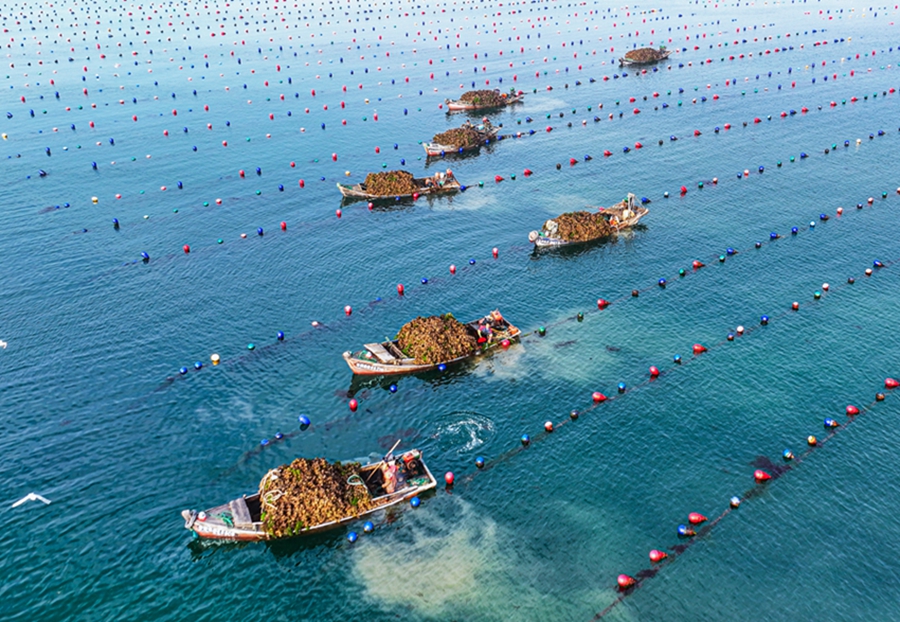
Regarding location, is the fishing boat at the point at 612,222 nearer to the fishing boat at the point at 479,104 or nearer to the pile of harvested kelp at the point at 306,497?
the pile of harvested kelp at the point at 306,497

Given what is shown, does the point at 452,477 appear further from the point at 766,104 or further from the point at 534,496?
the point at 766,104

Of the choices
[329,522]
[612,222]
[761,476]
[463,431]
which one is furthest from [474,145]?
[329,522]

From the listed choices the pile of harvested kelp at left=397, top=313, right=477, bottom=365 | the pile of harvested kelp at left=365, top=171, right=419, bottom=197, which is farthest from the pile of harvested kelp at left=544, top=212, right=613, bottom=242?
the pile of harvested kelp at left=397, top=313, right=477, bottom=365

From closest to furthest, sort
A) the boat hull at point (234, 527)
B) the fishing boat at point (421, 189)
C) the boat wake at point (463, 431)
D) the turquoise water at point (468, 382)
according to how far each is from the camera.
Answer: the turquoise water at point (468, 382) < the boat hull at point (234, 527) < the boat wake at point (463, 431) < the fishing boat at point (421, 189)

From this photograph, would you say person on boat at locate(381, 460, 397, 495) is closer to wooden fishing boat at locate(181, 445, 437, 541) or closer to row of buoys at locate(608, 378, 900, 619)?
wooden fishing boat at locate(181, 445, 437, 541)

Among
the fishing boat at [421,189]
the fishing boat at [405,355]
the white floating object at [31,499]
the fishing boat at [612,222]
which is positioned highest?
the fishing boat at [421,189]

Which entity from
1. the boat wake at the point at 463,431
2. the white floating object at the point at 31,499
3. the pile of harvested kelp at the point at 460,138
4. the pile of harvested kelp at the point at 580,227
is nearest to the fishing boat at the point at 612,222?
the pile of harvested kelp at the point at 580,227

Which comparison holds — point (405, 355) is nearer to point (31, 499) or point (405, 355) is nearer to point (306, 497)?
point (306, 497)
